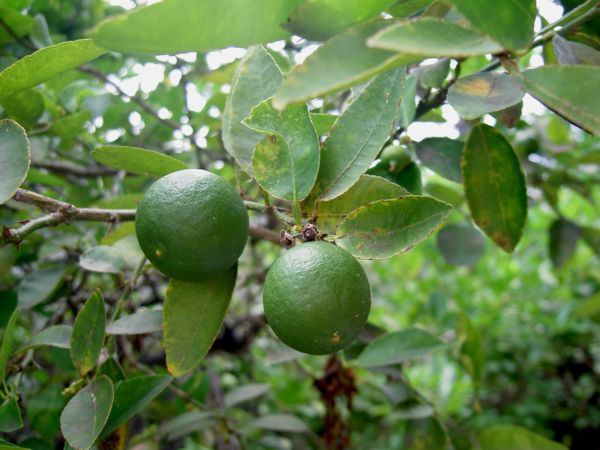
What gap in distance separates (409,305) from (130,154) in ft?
8.09

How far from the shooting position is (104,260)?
1097 millimetres

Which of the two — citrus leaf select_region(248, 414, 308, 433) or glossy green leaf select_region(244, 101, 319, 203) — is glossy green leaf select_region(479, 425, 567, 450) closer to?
citrus leaf select_region(248, 414, 308, 433)

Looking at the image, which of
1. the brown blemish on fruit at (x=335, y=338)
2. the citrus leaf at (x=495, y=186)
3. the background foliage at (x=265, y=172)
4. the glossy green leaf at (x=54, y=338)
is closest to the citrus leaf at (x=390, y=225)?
the background foliage at (x=265, y=172)

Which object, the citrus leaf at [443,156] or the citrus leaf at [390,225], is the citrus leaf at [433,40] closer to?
the citrus leaf at [390,225]

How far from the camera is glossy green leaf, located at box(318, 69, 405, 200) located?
2.77 feet

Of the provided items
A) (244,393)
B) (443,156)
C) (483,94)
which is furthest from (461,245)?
(483,94)

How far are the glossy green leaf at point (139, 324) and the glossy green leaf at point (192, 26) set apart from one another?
1.81 feet

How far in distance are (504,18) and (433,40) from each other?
0.42 feet

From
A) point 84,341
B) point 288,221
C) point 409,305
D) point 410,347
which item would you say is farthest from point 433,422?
point 409,305

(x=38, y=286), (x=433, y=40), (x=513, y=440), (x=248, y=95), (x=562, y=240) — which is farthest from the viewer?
(x=562, y=240)

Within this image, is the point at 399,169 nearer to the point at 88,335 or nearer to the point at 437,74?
the point at 437,74

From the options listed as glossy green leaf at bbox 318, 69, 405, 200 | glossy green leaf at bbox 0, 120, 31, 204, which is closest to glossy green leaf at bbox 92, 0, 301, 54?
glossy green leaf at bbox 318, 69, 405, 200

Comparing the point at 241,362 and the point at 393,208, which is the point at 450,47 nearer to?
the point at 393,208

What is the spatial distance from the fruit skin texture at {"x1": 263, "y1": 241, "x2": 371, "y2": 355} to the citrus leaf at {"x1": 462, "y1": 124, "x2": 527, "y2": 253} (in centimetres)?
35
